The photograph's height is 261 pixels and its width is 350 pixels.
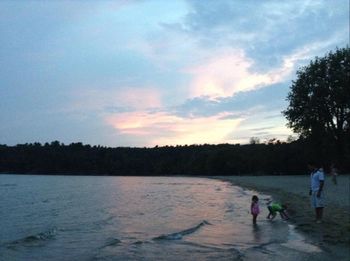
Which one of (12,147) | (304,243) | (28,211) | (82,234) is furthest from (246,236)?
(12,147)

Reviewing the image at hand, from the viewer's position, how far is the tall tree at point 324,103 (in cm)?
6681

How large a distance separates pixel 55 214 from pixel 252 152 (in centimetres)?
10729

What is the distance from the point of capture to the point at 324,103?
67188 mm

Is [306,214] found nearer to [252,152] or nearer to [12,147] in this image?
[252,152]

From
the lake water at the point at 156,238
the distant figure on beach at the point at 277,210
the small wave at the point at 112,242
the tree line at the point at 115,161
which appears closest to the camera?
the lake water at the point at 156,238

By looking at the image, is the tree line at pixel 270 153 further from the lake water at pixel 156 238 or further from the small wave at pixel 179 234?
the small wave at pixel 179 234

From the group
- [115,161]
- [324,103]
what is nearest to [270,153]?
[324,103]

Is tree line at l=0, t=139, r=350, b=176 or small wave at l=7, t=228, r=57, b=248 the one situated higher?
tree line at l=0, t=139, r=350, b=176

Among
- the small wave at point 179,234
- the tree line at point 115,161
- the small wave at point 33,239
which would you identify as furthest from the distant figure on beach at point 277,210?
the tree line at point 115,161

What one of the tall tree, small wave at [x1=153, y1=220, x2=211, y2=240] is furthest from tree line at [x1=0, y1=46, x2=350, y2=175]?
small wave at [x1=153, y1=220, x2=211, y2=240]

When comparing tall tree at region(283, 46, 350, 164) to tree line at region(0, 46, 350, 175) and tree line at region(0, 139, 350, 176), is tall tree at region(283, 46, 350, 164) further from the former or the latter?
tree line at region(0, 139, 350, 176)

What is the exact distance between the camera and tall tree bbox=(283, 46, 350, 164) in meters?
66.8

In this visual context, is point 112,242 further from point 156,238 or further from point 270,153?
point 270,153

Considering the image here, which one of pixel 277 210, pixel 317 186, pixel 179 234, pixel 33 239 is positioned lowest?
pixel 33 239
